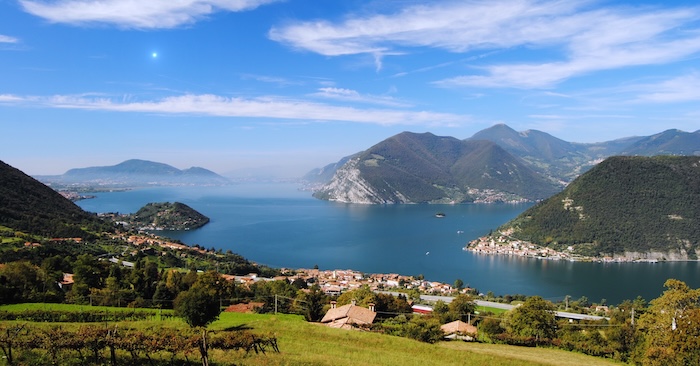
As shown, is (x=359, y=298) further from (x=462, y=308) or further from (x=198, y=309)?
(x=198, y=309)

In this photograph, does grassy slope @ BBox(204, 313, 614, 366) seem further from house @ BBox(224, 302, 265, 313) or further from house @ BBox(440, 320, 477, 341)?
house @ BBox(224, 302, 265, 313)

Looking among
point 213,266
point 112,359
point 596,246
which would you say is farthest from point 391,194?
point 112,359

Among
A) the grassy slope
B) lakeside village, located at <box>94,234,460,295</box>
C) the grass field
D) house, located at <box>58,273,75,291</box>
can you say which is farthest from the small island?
the grassy slope

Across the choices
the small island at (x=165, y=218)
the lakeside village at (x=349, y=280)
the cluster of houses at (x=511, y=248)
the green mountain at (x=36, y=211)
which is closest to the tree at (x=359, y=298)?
the lakeside village at (x=349, y=280)

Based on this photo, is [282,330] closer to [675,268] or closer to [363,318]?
[363,318]

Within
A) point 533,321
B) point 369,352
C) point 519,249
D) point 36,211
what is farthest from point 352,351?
point 519,249

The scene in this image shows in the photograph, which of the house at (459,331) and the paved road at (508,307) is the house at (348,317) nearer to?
the house at (459,331)
